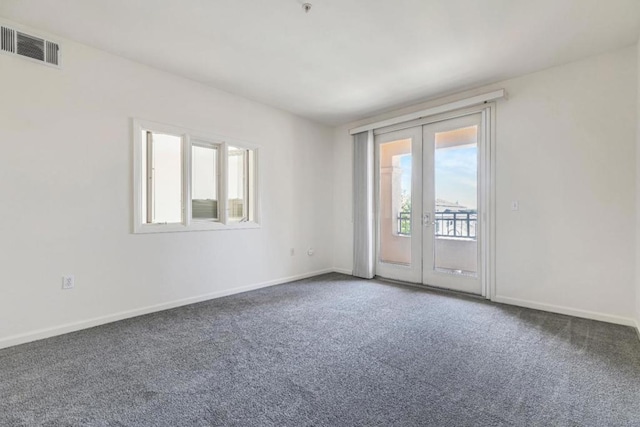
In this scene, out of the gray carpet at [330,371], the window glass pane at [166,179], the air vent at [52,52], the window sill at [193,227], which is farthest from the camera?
the window glass pane at [166,179]

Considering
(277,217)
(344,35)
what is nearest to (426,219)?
(277,217)

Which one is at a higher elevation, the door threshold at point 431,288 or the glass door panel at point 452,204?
the glass door panel at point 452,204

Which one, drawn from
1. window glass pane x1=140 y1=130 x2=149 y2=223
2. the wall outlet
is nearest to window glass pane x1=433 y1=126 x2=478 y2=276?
window glass pane x1=140 y1=130 x2=149 y2=223

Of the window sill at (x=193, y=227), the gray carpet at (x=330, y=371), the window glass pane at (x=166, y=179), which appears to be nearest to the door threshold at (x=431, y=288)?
the gray carpet at (x=330, y=371)

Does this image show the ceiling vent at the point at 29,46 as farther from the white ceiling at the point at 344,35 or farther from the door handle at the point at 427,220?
the door handle at the point at 427,220

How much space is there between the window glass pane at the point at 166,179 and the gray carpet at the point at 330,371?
118 centimetres

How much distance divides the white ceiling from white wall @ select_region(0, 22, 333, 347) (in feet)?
1.17

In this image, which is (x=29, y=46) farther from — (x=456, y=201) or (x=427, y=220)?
(x=456, y=201)

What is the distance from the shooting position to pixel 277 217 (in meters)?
Result: 4.82

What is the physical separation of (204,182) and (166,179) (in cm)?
49

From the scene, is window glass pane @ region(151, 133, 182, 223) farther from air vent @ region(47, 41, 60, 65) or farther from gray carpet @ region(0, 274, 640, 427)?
gray carpet @ region(0, 274, 640, 427)

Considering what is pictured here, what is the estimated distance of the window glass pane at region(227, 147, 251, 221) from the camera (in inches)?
176

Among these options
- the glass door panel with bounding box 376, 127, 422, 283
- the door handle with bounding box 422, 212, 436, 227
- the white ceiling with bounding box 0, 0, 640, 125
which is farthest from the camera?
the glass door panel with bounding box 376, 127, 422, 283

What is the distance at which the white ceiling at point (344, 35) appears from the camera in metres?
2.43
